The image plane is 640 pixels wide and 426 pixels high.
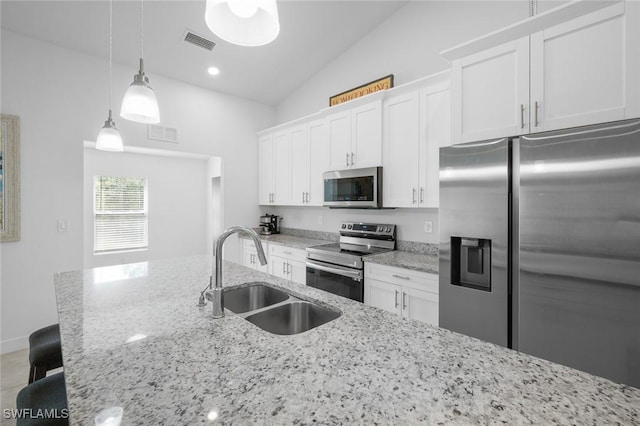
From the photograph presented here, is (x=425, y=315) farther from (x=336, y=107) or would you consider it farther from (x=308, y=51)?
(x=308, y=51)

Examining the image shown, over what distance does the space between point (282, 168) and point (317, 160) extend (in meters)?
0.75

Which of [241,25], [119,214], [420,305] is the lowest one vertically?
[420,305]

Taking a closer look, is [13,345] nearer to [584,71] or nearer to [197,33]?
[197,33]

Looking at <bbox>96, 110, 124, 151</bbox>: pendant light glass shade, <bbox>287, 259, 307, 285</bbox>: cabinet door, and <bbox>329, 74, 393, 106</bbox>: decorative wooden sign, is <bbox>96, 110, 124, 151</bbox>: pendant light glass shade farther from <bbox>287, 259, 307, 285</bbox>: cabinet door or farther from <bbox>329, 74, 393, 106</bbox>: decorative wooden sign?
<bbox>329, 74, 393, 106</bbox>: decorative wooden sign

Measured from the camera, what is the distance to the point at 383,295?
2574 millimetres

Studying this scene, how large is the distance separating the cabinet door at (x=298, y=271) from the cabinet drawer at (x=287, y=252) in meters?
0.05

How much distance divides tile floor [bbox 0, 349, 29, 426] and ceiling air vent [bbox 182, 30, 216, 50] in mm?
3499

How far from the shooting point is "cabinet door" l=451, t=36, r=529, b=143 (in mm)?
1854

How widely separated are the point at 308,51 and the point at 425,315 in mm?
3347

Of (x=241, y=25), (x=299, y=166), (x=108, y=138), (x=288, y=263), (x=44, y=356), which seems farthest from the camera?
(x=299, y=166)

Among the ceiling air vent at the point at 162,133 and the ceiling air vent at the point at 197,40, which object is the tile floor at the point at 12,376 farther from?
the ceiling air vent at the point at 197,40

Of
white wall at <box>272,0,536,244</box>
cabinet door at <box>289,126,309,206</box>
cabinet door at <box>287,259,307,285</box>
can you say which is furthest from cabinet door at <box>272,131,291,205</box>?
cabinet door at <box>287,259,307,285</box>

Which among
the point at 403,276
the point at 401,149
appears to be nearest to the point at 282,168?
the point at 401,149

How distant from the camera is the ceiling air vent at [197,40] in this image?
121 inches
